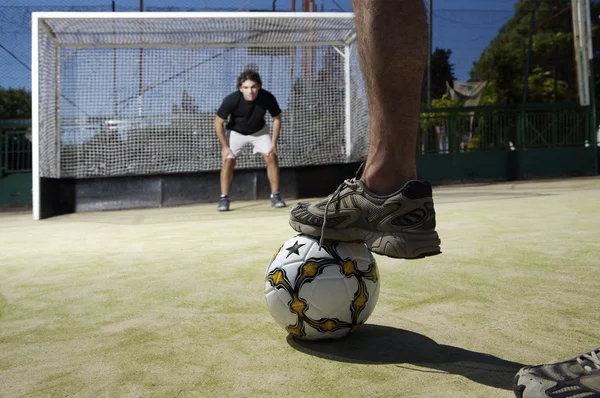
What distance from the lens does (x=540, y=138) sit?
12.3 m

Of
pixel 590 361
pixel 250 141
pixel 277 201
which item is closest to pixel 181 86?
pixel 250 141

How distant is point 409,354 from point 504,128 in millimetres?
11357

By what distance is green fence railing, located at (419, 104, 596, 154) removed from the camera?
11812mm

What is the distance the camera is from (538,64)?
19.2 metres

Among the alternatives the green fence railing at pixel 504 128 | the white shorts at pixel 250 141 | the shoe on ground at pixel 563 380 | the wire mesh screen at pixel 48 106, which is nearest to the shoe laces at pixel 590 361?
the shoe on ground at pixel 563 380

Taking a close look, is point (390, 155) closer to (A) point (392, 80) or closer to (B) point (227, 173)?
(A) point (392, 80)

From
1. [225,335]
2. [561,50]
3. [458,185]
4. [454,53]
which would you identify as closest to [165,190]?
[458,185]

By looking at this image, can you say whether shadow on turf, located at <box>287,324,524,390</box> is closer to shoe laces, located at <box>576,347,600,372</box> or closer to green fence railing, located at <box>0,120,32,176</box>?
shoe laces, located at <box>576,347,600,372</box>

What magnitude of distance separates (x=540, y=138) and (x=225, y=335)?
11.8 m

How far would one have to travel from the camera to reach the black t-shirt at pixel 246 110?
26.3 ft

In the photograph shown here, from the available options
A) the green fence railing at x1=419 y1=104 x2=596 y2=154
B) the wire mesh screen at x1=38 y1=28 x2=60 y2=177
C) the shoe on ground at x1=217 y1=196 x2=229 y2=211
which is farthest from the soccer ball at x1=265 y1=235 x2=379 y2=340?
the green fence railing at x1=419 y1=104 x2=596 y2=154

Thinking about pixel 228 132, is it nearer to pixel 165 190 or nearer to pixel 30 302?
pixel 165 190

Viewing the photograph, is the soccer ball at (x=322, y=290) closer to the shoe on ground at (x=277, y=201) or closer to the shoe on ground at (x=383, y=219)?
the shoe on ground at (x=383, y=219)

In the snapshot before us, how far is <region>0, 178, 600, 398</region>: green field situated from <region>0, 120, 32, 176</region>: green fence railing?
21.4 ft
